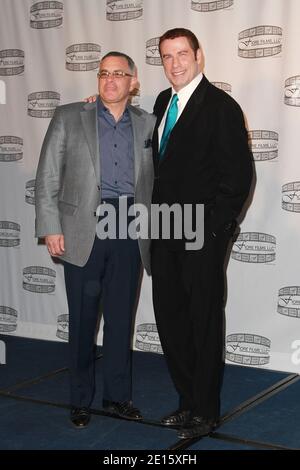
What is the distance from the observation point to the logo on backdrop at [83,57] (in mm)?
4621

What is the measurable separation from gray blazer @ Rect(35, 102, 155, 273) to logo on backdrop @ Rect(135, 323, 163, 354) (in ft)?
4.93

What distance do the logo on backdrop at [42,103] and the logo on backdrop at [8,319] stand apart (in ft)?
4.49

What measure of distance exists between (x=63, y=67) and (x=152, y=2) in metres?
0.75

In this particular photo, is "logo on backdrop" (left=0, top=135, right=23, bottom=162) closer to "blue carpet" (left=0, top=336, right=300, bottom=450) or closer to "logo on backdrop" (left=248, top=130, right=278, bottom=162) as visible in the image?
"blue carpet" (left=0, top=336, right=300, bottom=450)

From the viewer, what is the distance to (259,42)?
4.07m

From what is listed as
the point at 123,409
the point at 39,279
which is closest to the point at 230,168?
the point at 123,409

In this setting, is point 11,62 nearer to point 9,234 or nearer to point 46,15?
point 46,15

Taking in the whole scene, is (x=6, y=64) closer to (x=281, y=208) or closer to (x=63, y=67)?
(x=63, y=67)

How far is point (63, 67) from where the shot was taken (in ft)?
15.5

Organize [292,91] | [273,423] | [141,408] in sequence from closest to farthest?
1. [273,423]
2. [141,408]
3. [292,91]

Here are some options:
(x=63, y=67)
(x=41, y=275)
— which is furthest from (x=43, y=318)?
(x=63, y=67)

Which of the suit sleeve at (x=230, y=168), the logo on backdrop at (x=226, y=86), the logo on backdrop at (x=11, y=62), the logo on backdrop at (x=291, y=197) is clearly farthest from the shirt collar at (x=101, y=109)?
the logo on backdrop at (x=11, y=62)

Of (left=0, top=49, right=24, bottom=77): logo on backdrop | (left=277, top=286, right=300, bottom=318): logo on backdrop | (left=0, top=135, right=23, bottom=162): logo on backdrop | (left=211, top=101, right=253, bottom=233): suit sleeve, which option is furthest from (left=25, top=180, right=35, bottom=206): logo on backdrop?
(left=211, top=101, right=253, bottom=233): suit sleeve

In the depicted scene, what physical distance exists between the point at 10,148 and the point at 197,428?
2615 mm
